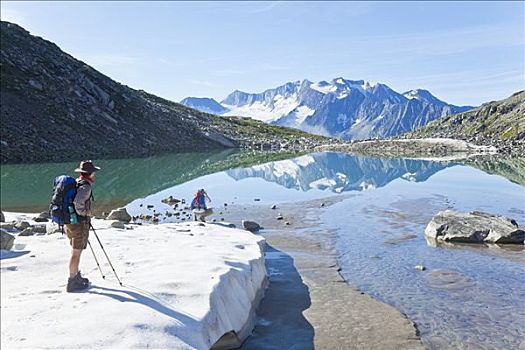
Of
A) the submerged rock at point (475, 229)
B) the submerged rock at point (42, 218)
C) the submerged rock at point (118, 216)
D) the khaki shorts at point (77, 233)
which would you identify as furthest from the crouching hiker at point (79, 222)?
the submerged rock at point (475, 229)

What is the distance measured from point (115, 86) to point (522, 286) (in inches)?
4739

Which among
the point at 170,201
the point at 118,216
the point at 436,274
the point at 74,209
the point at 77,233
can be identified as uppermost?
the point at 74,209

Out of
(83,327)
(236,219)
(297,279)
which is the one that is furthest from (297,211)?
(83,327)

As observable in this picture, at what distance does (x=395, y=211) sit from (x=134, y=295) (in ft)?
93.0

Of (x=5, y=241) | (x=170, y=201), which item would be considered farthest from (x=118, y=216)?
(x=5, y=241)

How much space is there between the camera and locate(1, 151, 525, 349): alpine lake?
15.7 meters

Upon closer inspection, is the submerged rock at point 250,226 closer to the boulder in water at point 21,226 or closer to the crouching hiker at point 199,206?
the crouching hiker at point 199,206

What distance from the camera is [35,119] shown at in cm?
8194

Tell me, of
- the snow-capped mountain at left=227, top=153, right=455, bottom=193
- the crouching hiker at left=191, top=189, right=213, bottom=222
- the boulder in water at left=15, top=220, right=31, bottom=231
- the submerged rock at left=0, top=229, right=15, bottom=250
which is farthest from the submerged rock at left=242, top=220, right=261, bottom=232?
the snow-capped mountain at left=227, top=153, right=455, bottom=193

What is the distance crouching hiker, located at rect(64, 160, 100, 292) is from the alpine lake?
9849 mm

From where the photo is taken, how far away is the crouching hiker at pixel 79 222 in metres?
11.4

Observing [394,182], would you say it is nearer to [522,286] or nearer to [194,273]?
[522,286]

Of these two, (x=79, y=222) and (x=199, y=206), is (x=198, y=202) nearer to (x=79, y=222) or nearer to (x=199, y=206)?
(x=199, y=206)

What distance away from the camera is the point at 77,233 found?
38.7ft
